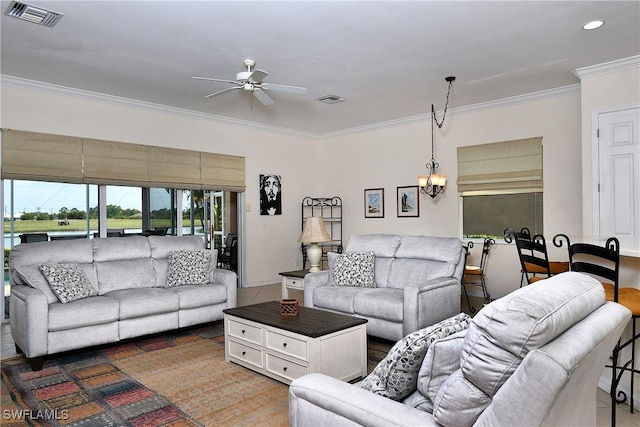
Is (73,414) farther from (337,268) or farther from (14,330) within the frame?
(337,268)

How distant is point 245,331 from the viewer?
11.5 ft

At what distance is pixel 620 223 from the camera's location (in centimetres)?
427

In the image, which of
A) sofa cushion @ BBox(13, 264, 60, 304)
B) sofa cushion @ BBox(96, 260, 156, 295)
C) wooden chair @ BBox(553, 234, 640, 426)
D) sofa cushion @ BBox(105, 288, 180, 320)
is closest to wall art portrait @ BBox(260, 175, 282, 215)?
sofa cushion @ BBox(96, 260, 156, 295)

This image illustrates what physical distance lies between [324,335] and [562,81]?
436 centimetres

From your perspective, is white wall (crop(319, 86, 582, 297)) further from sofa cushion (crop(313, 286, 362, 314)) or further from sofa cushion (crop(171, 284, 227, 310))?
sofa cushion (crop(171, 284, 227, 310))

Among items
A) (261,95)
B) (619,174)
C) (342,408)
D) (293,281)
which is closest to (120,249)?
(293,281)

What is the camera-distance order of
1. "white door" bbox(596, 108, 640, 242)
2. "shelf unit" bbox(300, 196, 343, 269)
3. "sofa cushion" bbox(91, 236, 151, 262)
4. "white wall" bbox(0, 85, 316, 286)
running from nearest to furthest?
"white door" bbox(596, 108, 640, 242) < "sofa cushion" bbox(91, 236, 151, 262) < "white wall" bbox(0, 85, 316, 286) < "shelf unit" bbox(300, 196, 343, 269)

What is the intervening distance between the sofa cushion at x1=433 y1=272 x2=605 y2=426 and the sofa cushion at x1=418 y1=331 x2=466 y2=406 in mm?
126

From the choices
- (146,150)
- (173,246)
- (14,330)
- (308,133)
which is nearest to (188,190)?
(146,150)

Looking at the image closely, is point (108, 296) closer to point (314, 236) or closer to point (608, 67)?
point (314, 236)

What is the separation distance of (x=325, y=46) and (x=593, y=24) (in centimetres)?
230

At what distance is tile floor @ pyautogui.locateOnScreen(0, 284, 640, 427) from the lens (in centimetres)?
259

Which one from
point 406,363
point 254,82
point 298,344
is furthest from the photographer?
point 254,82

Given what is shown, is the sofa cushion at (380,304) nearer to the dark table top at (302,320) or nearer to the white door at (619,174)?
the dark table top at (302,320)
